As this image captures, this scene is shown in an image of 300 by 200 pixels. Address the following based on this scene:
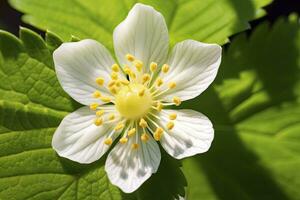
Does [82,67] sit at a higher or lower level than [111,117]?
higher

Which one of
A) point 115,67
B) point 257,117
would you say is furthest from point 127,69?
point 257,117

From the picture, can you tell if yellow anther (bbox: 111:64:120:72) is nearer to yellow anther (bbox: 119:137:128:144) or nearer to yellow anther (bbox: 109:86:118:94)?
yellow anther (bbox: 109:86:118:94)

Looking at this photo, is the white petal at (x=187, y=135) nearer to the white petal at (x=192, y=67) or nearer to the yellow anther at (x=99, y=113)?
the white petal at (x=192, y=67)

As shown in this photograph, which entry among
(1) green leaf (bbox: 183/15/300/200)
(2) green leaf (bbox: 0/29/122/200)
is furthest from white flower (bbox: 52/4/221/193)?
(1) green leaf (bbox: 183/15/300/200)

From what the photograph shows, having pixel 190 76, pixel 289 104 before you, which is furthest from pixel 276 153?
pixel 190 76

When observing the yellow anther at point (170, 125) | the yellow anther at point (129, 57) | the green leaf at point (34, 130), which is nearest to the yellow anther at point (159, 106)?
the yellow anther at point (170, 125)

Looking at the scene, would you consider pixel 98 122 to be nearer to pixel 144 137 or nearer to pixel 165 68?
pixel 144 137
